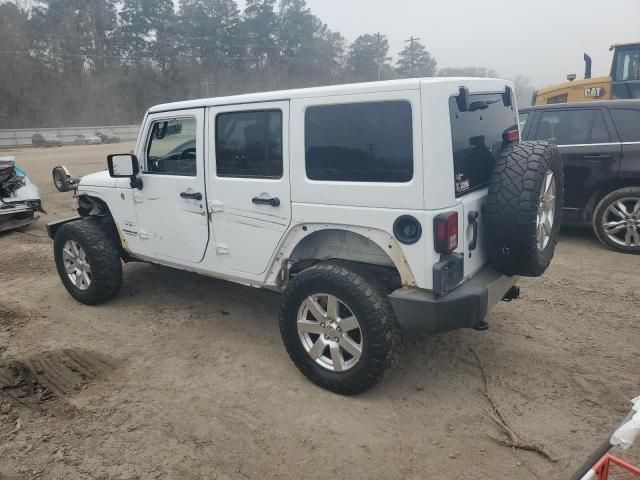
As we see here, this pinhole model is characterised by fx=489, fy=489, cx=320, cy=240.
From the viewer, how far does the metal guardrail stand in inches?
1419

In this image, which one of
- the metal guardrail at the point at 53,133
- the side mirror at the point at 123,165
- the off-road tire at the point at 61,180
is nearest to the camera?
the side mirror at the point at 123,165

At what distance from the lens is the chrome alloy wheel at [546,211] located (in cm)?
318

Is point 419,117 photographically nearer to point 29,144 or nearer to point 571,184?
point 571,184

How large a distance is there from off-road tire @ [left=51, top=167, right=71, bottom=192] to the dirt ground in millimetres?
7596

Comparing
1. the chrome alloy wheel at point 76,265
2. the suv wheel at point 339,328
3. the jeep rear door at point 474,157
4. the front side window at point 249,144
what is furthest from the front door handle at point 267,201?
the chrome alloy wheel at point 76,265

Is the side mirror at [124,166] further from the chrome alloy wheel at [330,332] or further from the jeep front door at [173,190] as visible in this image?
the chrome alloy wheel at [330,332]

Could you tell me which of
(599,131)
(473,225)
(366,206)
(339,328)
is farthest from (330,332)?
(599,131)

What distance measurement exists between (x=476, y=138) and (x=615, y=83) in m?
10.1

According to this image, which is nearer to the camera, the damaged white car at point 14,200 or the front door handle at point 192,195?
the front door handle at point 192,195

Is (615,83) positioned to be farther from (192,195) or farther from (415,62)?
(415,62)

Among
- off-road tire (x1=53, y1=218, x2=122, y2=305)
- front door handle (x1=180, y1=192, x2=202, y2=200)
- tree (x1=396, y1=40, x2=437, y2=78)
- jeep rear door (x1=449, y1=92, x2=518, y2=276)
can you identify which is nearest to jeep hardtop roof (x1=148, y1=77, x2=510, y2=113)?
jeep rear door (x1=449, y1=92, x2=518, y2=276)

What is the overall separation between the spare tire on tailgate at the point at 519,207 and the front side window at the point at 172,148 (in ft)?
7.67

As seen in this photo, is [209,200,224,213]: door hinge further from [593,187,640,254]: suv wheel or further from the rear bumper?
[593,187,640,254]: suv wheel

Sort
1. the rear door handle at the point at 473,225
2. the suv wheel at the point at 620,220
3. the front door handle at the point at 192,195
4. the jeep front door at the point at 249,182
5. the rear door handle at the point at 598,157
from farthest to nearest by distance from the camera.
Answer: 1. the rear door handle at the point at 598,157
2. the suv wheel at the point at 620,220
3. the front door handle at the point at 192,195
4. the jeep front door at the point at 249,182
5. the rear door handle at the point at 473,225
